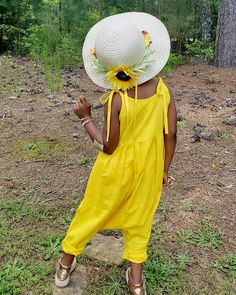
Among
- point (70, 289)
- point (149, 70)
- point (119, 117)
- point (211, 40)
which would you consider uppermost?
point (149, 70)

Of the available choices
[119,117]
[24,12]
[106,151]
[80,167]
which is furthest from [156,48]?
[24,12]

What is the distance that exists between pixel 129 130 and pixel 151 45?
16.9 inches

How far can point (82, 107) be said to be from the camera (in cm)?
211

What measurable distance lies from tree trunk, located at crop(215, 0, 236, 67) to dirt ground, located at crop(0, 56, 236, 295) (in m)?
1.25

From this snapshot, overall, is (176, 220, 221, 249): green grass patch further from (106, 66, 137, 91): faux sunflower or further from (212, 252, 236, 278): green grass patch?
(106, 66, 137, 91): faux sunflower

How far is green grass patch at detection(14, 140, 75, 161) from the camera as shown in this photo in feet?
13.1

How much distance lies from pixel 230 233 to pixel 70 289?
1.22 meters

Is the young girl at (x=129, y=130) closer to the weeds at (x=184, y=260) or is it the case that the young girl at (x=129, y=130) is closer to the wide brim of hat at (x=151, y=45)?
the wide brim of hat at (x=151, y=45)

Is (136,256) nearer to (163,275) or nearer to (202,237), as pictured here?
(163,275)

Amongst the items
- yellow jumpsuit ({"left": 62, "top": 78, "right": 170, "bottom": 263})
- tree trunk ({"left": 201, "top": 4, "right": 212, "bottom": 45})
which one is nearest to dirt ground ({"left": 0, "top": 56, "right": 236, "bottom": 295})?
yellow jumpsuit ({"left": 62, "top": 78, "right": 170, "bottom": 263})

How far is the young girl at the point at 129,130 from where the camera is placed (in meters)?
1.90

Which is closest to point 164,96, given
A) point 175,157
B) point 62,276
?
point 62,276

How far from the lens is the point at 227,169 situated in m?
3.77

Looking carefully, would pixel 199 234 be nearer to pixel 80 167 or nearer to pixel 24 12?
pixel 80 167
